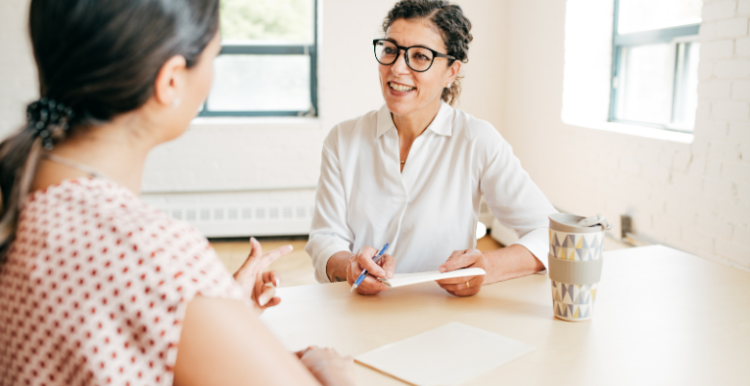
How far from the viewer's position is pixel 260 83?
435 cm

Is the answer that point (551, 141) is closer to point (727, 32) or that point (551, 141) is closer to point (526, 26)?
point (526, 26)

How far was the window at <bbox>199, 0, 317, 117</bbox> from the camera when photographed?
423 centimetres

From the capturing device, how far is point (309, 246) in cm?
163

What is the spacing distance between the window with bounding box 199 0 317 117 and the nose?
2.71 metres

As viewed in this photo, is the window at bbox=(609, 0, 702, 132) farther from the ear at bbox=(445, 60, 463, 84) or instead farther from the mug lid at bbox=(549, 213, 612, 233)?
the mug lid at bbox=(549, 213, 612, 233)

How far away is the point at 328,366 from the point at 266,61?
148 inches

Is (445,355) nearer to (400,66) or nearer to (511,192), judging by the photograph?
(511,192)

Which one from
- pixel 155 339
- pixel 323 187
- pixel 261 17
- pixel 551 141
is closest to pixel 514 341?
pixel 155 339

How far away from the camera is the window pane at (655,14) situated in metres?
2.82

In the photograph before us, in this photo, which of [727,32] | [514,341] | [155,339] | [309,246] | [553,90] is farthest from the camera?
[553,90]

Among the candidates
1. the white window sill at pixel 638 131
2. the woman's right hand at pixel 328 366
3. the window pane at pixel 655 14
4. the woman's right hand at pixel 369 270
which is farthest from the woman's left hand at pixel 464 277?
the window pane at pixel 655 14

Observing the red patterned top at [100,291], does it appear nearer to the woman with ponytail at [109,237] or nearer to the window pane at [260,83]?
the woman with ponytail at [109,237]

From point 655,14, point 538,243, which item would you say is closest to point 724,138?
point 655,14

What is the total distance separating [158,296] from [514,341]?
0.69 metres
